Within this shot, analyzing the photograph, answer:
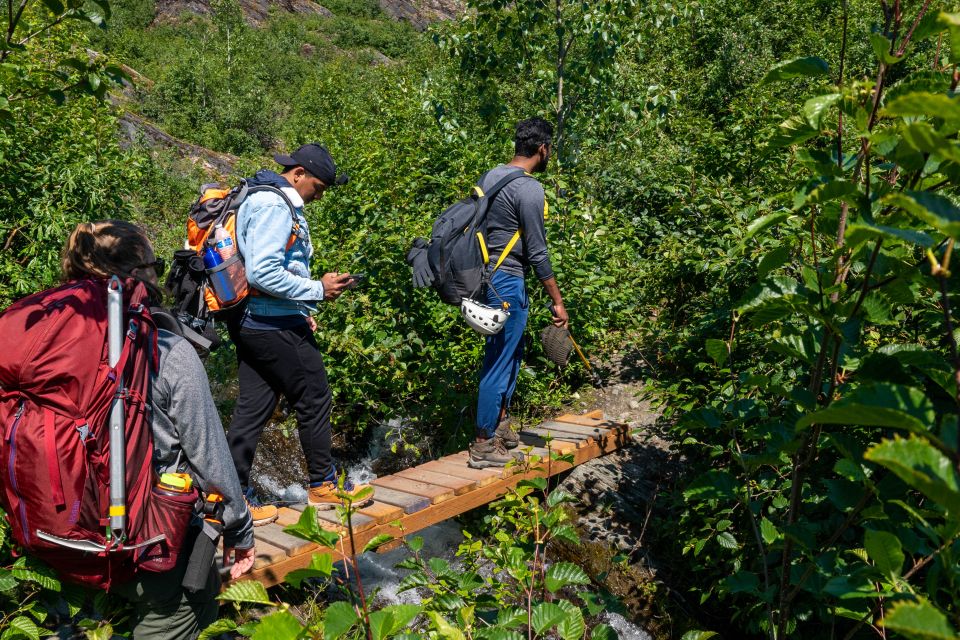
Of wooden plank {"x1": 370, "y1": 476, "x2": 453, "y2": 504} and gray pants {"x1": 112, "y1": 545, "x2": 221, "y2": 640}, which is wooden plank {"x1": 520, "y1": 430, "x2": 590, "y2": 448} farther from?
gray pants {"x1": 112, "y1": 545, "x2": 221, "y2": 640}

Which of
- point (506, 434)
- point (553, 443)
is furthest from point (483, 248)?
point (553, 443)

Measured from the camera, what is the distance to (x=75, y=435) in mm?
1927

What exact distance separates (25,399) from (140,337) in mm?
347

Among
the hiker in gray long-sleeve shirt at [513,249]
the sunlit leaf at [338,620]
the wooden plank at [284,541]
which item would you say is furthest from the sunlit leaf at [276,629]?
the hiker in gray long-sleeve shirt at [513,249]

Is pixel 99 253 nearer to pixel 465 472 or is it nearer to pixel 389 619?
pixel 389 619

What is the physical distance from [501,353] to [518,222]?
79cm

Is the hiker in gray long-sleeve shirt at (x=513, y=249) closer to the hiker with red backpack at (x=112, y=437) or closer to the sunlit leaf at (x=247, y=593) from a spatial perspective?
the hiker with red backpack at (x=112, y=437)

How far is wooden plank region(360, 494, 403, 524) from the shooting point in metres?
3.65

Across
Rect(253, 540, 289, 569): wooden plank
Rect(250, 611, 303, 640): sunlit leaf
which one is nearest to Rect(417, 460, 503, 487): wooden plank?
Rect(253, 540, 289, 569): wooden plank

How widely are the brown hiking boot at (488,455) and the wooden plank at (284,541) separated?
1.29 meters

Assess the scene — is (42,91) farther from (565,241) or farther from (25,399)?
(565,241)

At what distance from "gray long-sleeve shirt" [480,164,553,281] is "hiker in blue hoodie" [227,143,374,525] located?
910 millimetres

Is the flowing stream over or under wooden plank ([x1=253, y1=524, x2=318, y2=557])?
under

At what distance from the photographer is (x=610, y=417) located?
6.20 meters
